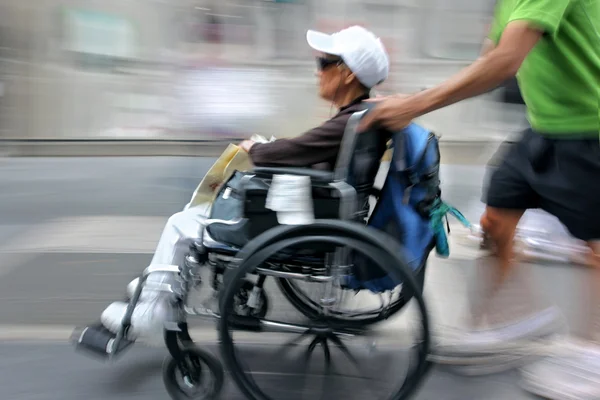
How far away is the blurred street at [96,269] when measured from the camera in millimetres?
2662

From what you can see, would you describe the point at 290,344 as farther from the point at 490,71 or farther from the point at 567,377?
the point at 490,71

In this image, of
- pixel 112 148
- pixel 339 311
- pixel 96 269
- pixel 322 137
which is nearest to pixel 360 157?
pixel 322 137

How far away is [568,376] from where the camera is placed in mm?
2527

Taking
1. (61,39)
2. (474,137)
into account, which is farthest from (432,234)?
(61,39)

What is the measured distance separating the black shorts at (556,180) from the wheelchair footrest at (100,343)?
158 cm

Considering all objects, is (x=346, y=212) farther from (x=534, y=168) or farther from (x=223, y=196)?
(x=534, y=168)

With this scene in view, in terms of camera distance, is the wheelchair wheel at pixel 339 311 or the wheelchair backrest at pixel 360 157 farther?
the wheelchair wheel at pixel 339 311

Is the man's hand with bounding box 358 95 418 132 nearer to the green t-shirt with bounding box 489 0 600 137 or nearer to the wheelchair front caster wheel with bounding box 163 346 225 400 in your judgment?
the green t-shirt with bounding box 489 0 600 137

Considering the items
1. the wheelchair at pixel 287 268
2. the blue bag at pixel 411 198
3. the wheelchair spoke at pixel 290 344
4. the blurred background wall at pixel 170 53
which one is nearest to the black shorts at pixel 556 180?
the blue bag at pixel 411 198

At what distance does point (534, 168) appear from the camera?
8.17 feet

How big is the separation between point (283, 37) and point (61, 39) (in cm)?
245

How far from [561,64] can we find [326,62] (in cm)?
84

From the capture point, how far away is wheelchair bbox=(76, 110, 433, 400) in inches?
83.6

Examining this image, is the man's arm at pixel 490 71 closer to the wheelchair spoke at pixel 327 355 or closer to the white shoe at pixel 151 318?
the wheelchair spoke at pixel 327 355
